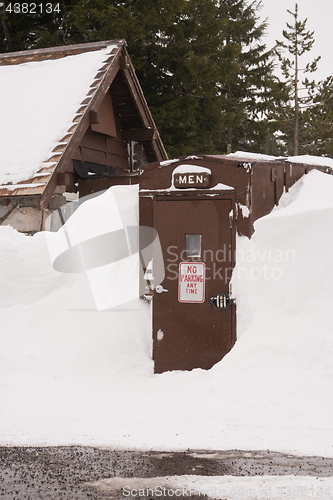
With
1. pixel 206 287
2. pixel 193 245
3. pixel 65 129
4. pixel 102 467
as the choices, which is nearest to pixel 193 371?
pixel 206 287

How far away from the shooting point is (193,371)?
555 cm

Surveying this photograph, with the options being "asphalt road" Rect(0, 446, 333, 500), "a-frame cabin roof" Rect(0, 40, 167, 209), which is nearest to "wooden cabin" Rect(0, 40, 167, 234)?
"a-frame cabin roof" Rect(0, 40, 167, 209)

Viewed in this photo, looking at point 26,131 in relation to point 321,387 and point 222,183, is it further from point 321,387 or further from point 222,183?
point 321,387

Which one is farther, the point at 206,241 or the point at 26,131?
the point at 26,131

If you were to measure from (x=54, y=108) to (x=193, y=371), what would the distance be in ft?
22.4

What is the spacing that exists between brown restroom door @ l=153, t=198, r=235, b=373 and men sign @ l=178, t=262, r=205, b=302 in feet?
0.14

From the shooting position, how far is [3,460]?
152 inches

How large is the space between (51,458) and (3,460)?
0.36 m

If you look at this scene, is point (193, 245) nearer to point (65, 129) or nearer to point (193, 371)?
point (193, 371)

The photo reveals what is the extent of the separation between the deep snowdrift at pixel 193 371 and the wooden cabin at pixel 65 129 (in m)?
2.17

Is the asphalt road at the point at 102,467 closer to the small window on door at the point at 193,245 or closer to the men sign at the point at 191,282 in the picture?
the men sign at the point at 191,282

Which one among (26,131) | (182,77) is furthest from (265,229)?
(182,77)

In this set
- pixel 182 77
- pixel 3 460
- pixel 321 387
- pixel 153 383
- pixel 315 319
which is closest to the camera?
pixel 3 460

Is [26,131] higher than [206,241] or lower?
higher
